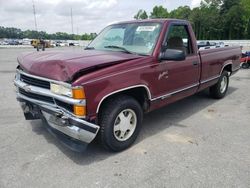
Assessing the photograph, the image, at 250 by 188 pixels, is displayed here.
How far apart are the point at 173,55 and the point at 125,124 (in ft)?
4.12

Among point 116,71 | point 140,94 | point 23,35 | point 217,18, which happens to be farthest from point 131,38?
point 23,35

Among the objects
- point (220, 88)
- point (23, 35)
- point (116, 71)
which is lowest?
point (220, 88)

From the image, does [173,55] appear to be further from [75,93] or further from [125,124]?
[75,93]

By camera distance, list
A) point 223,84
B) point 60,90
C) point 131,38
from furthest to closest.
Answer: point 223,84 < point 131,38 < point 60,90

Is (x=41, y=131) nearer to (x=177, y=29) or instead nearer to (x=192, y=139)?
(x=192, y=139)

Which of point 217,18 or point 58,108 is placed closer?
point 58,108

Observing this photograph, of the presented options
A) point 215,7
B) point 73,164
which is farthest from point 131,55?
point 215,7

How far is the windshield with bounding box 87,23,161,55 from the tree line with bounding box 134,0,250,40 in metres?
66.5

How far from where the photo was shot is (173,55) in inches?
148

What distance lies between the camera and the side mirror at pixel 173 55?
3738mm

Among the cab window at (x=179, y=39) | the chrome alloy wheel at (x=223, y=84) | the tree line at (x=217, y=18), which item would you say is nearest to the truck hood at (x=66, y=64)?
the cab window at (x=179, y=39)

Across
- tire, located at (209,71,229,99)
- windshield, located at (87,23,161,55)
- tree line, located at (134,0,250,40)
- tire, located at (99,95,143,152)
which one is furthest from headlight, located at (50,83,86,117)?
tree line, located at (134,0,250,40)

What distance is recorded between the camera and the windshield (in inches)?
161

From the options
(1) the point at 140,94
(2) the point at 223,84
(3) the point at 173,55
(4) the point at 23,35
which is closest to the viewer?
Answer: (3) the point at 173,55
